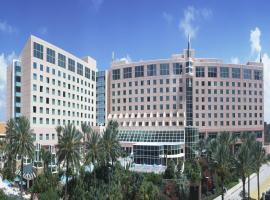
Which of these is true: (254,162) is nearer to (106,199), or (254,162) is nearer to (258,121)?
(106,199)

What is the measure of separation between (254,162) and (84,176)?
97.9 feet

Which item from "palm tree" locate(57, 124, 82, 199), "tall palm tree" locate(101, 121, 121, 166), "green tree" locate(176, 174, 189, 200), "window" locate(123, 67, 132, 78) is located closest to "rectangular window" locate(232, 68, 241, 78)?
"window" locate(123, 67, 132, 78)

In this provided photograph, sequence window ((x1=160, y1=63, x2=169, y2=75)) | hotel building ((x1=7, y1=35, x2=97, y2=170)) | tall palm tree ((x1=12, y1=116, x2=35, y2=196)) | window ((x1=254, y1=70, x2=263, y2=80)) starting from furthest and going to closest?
window ((x1=254, y1=70, x2=263, y2=80)) < window ((x1=160, y1=63, x2=169, y2=75)) < hotel building ((x1=7, y1=35, x2=97, y2=170)) < tall palm tree ((x1=12, y1=116, x2=35, y2=196))

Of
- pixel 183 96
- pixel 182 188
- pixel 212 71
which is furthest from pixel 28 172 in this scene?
pixel 212 71

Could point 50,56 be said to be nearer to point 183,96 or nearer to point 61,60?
point 61,60

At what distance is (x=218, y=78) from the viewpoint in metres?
105

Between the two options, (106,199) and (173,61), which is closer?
(106,199)

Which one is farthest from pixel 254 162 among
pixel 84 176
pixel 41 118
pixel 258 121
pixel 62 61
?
pixel 258 121

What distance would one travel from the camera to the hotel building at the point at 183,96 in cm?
10018

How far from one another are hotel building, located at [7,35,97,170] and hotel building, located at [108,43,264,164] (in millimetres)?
21231

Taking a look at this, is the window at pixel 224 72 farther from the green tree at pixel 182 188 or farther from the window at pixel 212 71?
the green tree at pixel 182 188

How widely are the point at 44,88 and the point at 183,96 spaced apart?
150ft

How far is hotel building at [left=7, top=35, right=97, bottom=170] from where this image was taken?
229 feet

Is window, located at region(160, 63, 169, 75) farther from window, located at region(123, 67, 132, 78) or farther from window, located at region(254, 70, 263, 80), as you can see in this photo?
window, located at region(254, 70, 263, 80)
